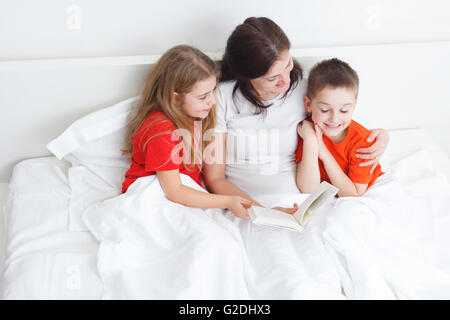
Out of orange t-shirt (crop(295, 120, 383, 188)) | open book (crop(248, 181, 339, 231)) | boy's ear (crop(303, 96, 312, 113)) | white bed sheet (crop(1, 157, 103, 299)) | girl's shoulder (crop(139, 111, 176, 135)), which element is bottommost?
white bed sheet (crop(1, 157, 103, 299))

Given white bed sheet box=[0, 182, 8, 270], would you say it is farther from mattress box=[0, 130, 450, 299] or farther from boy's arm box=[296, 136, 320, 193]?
boy's arm box=[296, 136, 320, 193]

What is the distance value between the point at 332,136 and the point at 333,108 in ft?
0.52

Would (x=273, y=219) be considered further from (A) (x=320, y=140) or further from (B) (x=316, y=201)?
(A) (x=320, y=140)

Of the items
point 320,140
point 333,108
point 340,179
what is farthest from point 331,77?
point 340,179

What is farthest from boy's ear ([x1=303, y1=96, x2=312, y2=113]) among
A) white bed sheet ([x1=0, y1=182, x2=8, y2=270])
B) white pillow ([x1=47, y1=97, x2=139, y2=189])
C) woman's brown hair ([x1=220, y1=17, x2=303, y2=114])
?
white bed sheet ([x1=0, y1=182, x2=8, y2=270])

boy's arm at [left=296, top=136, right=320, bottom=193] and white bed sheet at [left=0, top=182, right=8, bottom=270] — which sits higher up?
boy's arm at [left=296, top=136, right=320, bottom=193]

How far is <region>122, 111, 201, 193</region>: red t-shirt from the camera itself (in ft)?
4.62

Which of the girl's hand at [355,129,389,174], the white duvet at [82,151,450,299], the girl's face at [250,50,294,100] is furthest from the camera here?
the girl's hand at [355,129,389,174]

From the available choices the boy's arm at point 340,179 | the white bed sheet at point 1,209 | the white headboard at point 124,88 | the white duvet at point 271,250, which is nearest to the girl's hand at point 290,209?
the white duvet at point 271,250

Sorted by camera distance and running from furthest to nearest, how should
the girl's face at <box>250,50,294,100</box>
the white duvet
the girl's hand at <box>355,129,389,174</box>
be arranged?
the girl's hand at <box>355,129,389,174</box>
the girl's face at <box>250,50,294,100</box>
the white duvet

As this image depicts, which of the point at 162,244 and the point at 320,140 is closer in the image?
the point at 162,244

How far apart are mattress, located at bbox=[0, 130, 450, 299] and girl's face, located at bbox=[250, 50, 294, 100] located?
0.55 metres

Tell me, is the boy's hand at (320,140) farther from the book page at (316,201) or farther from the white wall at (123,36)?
the white wall at (123,36)

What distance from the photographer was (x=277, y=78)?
141cm
